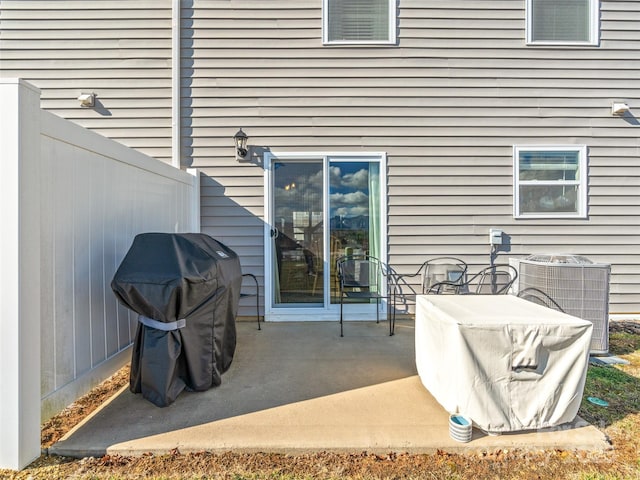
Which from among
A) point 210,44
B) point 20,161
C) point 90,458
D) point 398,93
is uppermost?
point 210,44

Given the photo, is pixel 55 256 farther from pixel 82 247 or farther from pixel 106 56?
pixel 106 56

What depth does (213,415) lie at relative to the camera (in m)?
2.13

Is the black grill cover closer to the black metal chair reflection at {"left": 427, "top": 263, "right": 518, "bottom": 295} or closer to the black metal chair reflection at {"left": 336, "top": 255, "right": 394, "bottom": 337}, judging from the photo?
the black metal chair reflection at {"left": 336, "top": 255, "right": 394, "bottom": 337}

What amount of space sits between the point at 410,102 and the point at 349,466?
391 cm

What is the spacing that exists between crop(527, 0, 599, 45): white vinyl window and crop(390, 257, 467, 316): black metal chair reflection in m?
2.92

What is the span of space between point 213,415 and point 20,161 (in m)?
1.72

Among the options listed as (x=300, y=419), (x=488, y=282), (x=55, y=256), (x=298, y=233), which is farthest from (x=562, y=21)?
(x=55, y=256)

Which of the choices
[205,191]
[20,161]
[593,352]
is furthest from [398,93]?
[20,161]

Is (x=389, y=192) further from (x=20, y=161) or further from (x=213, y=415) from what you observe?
(x=20, y=161)

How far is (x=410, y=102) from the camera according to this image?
4.28m

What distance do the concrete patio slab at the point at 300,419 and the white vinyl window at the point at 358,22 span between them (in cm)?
372

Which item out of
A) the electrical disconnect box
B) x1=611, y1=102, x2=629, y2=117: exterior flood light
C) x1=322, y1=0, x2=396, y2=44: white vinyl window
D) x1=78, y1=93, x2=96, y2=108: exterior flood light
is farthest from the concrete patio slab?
x1=611, y1=102, x2=629, y2=117: exterior flood light

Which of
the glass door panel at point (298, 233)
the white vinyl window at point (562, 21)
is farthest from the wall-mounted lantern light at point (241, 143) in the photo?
the white vinyl window at point (562, 21)

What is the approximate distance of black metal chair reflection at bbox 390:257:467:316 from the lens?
4227 millimetres
